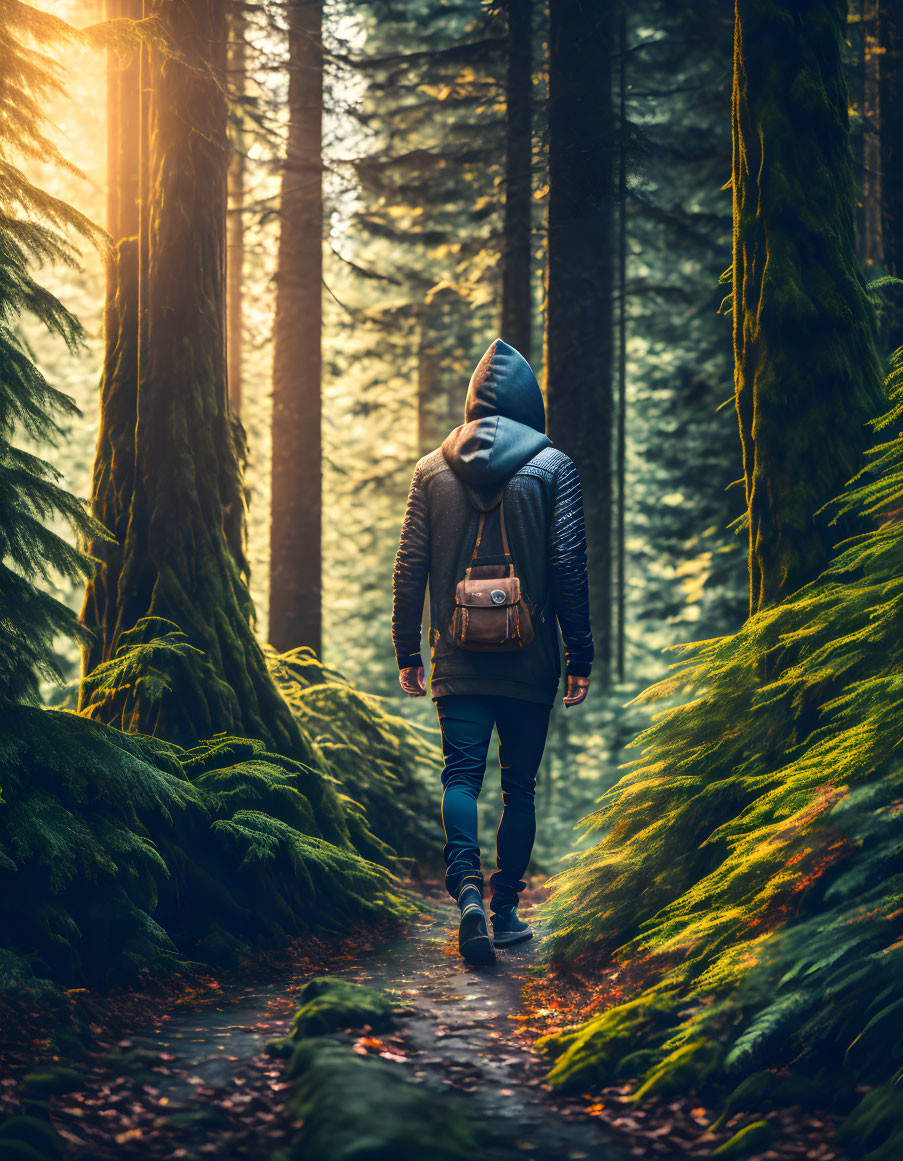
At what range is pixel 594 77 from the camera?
10852mm

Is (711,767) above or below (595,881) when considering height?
above

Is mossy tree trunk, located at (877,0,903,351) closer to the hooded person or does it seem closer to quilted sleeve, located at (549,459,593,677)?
quilted sleeve, located at (549,459,593,677)

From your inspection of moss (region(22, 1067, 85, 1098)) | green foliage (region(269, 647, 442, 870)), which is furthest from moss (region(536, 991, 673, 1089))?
green foliage (region(269, 647, 442, 870))

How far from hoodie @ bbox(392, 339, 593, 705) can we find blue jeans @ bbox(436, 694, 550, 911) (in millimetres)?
128

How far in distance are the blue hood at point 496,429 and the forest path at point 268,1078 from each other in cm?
251

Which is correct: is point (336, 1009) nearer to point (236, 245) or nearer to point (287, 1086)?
point (287, 1086)

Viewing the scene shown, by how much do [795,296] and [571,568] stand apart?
1760mm

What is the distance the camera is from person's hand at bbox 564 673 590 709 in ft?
17.9

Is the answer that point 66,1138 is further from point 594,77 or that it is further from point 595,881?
point 594,77

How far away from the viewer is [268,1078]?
3572 millimetres

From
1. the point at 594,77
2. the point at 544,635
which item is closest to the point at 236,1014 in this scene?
the point at 544,635

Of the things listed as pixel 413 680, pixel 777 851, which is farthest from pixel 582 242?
pixel 777 851

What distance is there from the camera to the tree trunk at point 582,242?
35.2 ft

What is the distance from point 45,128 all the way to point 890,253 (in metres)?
7.65
